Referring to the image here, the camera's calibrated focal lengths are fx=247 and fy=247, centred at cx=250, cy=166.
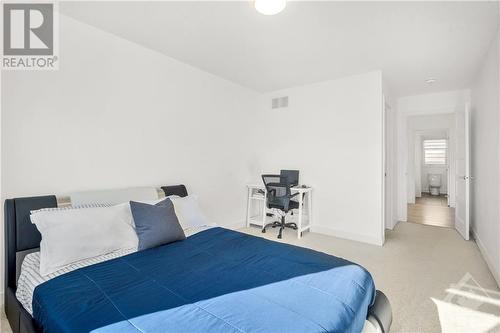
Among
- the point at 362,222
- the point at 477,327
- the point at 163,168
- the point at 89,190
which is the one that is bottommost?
the point at 477,327

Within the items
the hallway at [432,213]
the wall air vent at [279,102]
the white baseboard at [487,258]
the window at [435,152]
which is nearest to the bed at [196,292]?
the white baseboard at [487,258]

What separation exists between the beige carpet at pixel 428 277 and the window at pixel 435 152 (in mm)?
5901

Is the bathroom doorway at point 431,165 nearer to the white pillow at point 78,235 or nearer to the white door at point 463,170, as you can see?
the white door at point 463,170

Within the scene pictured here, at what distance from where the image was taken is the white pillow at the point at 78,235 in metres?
1.75

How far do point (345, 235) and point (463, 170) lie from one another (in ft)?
7.30

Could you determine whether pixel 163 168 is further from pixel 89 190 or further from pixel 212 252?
pixel 212 252

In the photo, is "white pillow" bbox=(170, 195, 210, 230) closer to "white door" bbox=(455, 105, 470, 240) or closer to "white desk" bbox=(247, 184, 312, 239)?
"white desk" bbox=(247, 184, 312, 239)

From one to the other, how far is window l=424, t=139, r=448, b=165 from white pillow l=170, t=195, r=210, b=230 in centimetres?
971

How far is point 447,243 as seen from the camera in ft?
12.3

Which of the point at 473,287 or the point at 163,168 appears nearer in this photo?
the point at 473,287

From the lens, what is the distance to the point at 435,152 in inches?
359

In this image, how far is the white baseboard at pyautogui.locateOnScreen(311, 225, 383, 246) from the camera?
3.75 meters

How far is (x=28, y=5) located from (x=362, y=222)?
471cm

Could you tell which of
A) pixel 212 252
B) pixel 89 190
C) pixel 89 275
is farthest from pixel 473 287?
pixel 89 190
